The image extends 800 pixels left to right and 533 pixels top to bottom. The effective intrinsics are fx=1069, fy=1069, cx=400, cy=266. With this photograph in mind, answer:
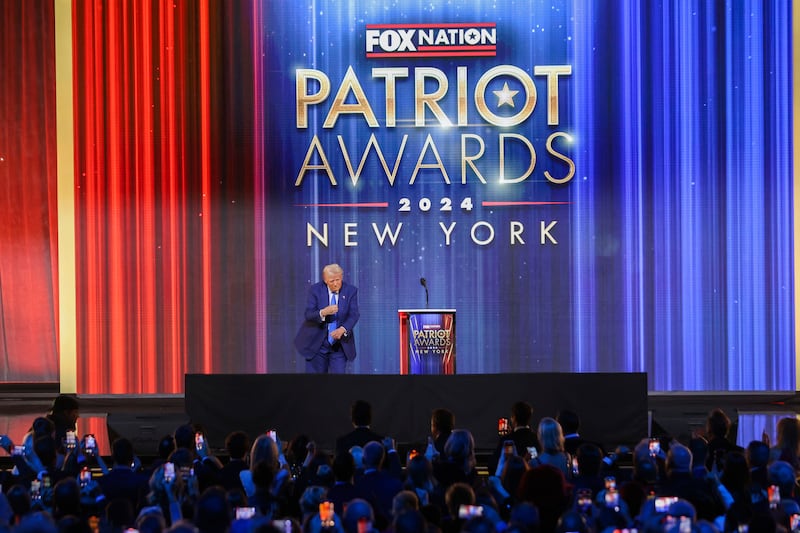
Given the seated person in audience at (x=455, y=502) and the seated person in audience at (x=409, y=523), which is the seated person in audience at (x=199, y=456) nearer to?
the seated person in audience at (x=455, y=502)

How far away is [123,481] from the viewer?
4.81m

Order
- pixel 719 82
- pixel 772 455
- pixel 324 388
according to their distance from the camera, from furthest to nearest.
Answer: pixel 719 82 → pixel 324 388 → pixel 772 455

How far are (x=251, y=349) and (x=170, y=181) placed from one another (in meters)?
1.99

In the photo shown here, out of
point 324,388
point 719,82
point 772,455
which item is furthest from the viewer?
point 719,82

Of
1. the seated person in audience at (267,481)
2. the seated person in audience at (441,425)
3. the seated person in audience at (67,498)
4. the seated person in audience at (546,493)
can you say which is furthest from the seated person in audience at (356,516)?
the seated person in audience at (441,425)

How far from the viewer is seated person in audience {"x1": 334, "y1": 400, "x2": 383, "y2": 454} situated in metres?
6.04

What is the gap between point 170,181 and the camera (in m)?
11.4

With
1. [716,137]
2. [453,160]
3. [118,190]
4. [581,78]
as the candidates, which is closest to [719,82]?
[716,137]

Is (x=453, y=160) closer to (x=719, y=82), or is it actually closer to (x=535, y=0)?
(x=535, y=0)

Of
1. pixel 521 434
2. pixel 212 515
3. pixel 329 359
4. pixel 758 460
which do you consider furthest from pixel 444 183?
Result: pixel 212 515

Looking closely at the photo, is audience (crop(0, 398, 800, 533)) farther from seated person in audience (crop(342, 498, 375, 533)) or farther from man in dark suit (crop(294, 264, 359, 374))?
man in dark suit (crop(294, 264, 359, 374))

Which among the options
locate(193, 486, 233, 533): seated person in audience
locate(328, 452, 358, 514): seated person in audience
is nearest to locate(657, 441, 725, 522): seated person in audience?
locate(328, 452, 358, 514): seated person in audience

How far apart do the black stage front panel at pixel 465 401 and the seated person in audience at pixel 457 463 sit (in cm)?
274

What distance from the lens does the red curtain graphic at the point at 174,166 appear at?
11383mm
